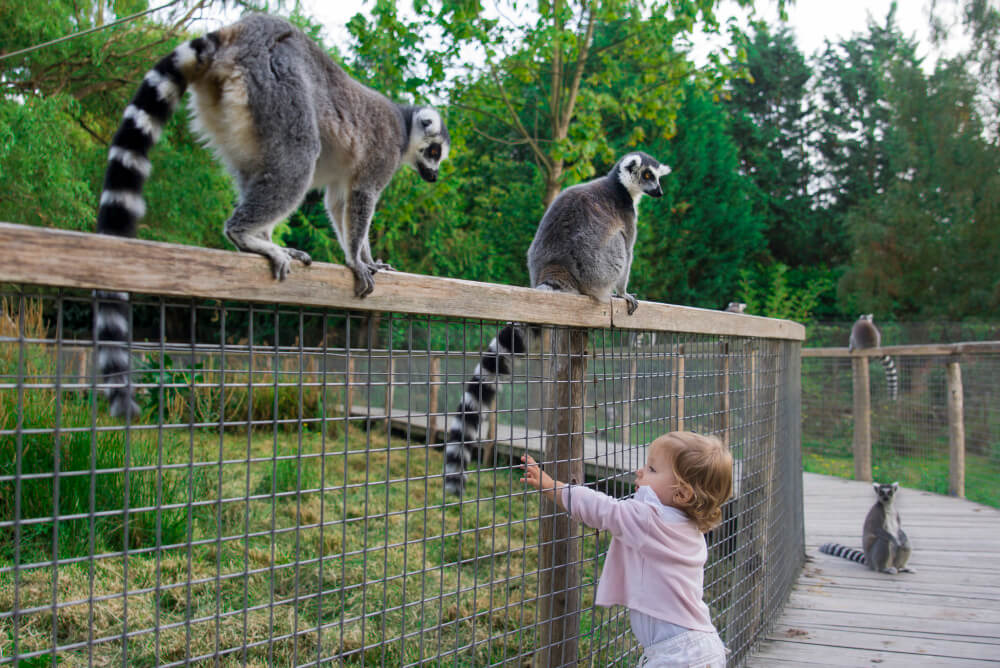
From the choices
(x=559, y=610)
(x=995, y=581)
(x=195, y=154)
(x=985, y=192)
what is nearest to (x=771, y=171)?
(x=985, y=192)

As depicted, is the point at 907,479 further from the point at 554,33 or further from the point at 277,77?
the point at 277,77

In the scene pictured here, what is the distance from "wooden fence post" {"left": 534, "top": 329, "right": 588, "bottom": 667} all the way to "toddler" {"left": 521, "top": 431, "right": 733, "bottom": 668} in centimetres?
30

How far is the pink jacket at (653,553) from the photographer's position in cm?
201

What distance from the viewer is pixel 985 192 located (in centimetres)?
1747

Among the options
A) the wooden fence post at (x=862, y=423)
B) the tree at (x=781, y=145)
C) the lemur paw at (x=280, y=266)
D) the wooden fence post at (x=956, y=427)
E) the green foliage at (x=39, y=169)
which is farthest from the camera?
the tree at (x=781, y=145)

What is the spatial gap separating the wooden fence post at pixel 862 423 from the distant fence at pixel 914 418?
0.04ft

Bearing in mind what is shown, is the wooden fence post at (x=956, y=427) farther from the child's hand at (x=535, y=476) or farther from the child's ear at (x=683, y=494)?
the child's hand at (x=535, y=476)

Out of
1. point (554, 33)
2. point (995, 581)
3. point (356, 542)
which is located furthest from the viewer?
point (554, 33)

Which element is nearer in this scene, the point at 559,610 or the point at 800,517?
the point at 559,610

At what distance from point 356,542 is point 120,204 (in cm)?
376

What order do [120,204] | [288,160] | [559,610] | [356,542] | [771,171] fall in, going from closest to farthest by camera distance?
[120,204], [288,160], [559,610], [356,542], [771,171]

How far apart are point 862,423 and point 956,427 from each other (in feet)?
4.84

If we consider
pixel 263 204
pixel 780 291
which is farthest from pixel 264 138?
pixel 780 291

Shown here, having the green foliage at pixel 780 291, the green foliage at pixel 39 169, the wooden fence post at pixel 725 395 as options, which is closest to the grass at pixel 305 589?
the wooden fence post at pixel 725 395
